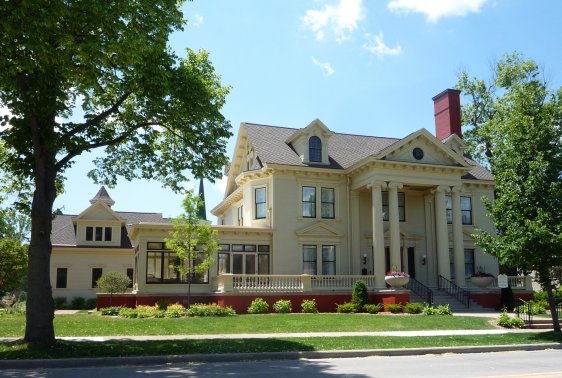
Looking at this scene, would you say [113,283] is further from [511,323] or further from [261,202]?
[511,323]

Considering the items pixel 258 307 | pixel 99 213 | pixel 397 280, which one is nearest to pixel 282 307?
pixel 258 307

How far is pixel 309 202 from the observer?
32.1m

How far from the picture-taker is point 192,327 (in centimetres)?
1877

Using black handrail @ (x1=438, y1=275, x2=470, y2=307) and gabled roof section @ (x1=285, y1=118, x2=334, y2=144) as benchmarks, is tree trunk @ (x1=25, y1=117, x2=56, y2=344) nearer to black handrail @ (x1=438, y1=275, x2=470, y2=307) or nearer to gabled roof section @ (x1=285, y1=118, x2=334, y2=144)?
gabled roof section @ (x1=285, y1=118, x2=334, y2=144)

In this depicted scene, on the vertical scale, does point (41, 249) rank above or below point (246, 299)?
above

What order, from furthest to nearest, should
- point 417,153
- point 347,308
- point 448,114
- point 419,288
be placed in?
point 448,114
point 417,153
point 419,288
point 347,308

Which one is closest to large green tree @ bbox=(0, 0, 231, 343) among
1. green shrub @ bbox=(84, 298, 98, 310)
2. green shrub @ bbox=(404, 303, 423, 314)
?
green shrub @ bbox=(404, 303, 423, 314)

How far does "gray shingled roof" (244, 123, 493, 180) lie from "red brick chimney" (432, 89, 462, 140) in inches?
125

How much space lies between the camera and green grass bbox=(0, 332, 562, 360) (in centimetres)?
1252

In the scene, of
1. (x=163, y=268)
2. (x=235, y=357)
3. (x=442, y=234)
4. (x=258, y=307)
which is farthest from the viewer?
(x=442, y=234)

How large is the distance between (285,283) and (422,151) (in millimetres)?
11098

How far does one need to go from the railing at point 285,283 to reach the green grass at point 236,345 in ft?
40.0

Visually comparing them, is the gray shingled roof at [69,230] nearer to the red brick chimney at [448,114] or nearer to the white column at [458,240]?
the red brick chimney at [448,114]

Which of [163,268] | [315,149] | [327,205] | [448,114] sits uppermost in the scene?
[448,114]
